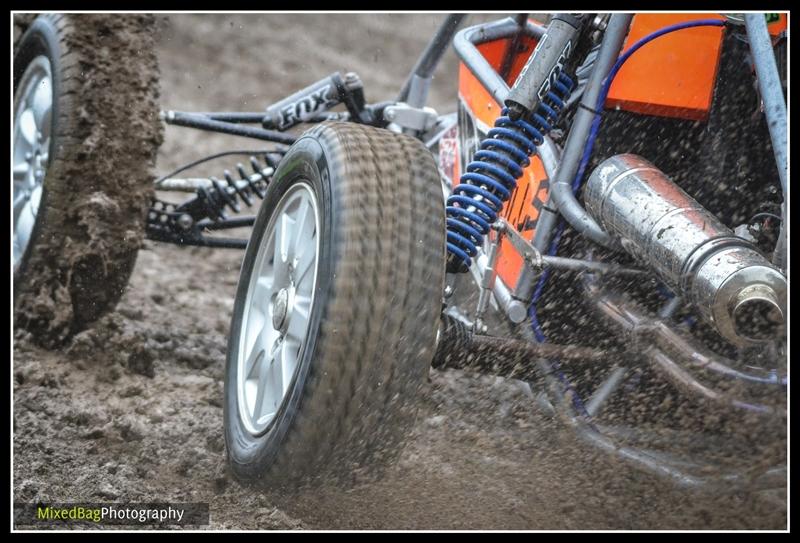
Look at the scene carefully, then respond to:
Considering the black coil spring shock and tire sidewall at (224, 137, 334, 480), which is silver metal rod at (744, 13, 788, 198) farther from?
the black coil spring shock

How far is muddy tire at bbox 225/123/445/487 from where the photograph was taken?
2070 mm

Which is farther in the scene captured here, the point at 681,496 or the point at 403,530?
the point at 681,496

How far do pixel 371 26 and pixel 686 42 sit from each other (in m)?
7.62

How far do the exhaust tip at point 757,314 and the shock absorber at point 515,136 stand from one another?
0.68 m

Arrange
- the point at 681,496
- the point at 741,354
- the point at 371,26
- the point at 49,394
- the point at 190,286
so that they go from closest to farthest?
the point at 741,354 < the point at 681,496 < the point at 49,394 < the point at 190,286 < the point at 371,26

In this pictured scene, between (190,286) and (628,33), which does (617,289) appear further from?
(190,286)

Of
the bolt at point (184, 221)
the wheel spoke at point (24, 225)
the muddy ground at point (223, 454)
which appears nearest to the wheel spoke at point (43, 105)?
the wheel spoke at point (24, 225)

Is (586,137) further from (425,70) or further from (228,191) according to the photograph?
(228,191)

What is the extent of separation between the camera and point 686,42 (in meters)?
2.55

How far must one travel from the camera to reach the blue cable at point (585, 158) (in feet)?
8.36

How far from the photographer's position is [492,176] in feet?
8.50

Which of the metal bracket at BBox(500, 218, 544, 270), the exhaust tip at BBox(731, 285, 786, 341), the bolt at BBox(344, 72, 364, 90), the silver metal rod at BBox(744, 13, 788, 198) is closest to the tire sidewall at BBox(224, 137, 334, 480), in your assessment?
the metal bracket at BBox(500, 218, 544, 270)

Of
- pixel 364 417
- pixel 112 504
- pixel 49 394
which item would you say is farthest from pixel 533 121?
pixel 49 394

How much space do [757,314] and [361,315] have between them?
81 cm
